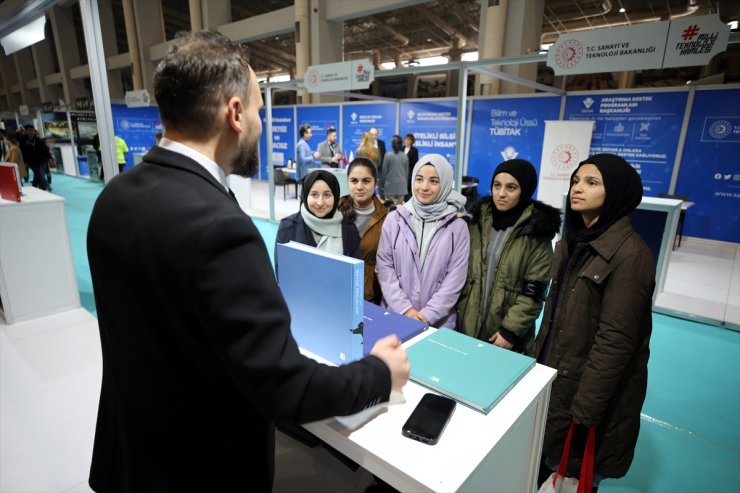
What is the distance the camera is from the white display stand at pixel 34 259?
11.3ft

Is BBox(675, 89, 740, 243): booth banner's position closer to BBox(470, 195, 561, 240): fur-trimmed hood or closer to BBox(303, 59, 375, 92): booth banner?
BBox(303, 59, 375, 92): booth banner

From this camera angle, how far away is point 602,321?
5.15ft

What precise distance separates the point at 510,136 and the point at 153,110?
1194cm

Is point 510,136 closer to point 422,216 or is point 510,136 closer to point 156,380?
point 422,216

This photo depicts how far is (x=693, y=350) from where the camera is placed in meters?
3.38

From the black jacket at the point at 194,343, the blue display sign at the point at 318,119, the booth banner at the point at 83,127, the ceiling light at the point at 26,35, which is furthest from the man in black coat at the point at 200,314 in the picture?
the booth banner at the point at 83,127

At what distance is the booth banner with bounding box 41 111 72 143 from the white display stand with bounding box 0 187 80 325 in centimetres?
1482

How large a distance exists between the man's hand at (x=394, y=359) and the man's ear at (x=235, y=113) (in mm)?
575

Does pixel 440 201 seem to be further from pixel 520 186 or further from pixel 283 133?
pixel 283 133

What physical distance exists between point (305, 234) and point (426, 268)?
0.70 metres

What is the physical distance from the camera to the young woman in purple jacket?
2148 mm

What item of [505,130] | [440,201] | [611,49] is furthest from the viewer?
[505,130]

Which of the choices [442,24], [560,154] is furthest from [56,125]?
[560,154]

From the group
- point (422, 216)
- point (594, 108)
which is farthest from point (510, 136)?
point (422, 216)
